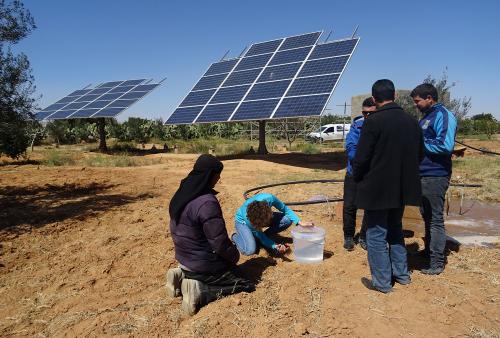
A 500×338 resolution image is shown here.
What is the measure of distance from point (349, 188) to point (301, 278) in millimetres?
1337

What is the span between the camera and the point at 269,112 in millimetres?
13445

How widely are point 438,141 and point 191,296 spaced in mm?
2898

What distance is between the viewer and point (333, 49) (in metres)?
14.6

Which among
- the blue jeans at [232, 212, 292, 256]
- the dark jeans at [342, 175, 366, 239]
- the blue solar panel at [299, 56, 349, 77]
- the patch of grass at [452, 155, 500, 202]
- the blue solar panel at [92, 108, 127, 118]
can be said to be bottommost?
the patch of grass at [452, 155, 500, 202]

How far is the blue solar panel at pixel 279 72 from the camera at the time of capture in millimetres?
14991

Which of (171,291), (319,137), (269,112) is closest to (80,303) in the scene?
(171,291)

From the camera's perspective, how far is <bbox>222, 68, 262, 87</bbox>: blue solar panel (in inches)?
650

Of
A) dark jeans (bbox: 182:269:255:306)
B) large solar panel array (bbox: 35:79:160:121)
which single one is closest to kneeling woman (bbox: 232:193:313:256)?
dark jeans (bbox: 182:269:255:306)

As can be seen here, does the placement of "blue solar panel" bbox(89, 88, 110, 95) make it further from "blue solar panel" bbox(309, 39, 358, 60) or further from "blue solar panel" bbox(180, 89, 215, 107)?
"blue solar panel" bbox(309, 39, 358, 60)

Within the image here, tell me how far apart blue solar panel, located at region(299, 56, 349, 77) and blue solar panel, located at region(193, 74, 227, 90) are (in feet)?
15.9

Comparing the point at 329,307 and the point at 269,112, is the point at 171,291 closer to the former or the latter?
the point at 329,307

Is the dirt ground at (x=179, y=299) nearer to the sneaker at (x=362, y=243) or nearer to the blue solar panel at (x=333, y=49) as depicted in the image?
the sneaker at (x=362, y=243)

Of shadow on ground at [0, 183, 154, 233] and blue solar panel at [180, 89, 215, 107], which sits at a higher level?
blue solar panel at [180, 89, 215, 107]

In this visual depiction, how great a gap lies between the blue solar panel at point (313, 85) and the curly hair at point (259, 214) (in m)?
8.66
